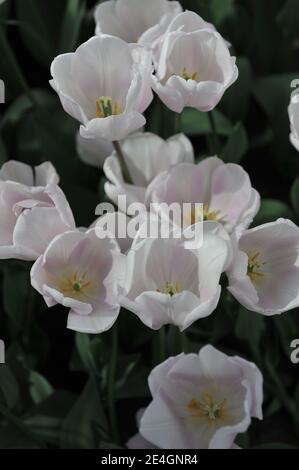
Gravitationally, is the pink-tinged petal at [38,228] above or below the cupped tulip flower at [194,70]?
below

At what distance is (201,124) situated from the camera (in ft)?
4.33

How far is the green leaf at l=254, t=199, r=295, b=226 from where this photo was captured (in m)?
1.20

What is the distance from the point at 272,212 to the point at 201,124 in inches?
7.9

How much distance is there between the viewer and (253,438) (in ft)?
4.02

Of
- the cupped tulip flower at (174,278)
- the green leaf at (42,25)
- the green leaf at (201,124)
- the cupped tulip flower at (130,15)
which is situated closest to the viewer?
the cupped tulip flower at (174,278)

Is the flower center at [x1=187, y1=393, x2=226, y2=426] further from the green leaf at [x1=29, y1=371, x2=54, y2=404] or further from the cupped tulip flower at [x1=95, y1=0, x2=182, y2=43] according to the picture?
the cupped tulip flower at [x1=95, y1=0, x2=182, y2=43]

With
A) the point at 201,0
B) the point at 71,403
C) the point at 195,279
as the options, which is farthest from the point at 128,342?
the point at 201,0

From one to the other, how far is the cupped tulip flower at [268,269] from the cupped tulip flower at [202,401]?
2.6 inches

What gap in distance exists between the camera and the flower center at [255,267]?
937 millimetres

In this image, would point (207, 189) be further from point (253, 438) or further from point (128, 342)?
point (253, 438)

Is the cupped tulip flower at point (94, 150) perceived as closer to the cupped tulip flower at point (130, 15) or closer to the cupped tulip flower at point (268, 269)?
the cupped tulip flower at point (130, 15)

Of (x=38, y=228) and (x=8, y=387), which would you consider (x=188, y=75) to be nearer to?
(x=38, y=228)

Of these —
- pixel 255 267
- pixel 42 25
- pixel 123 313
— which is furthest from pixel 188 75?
pixel 42 25

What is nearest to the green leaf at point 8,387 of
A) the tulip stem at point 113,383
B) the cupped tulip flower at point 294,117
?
the tulip stem at point 113,383
